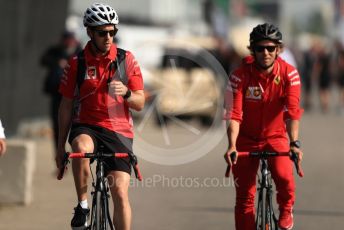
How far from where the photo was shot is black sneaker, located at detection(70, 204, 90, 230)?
27.9 feet

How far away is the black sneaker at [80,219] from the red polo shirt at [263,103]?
135 cm

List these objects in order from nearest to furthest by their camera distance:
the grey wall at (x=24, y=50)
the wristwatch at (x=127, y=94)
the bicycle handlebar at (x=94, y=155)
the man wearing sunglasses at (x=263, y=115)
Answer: the bicycle handlebar at (x=94, y=155)
the wristwatch at (x=127, y=94)
the man wearing sunglasses at (x=263, y=115)
the grey wall at (x=24, y=50)

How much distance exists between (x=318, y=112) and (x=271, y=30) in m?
25.4

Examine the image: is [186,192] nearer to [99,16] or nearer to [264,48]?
[264,48]

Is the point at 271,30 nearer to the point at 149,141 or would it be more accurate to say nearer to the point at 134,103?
the point at 134,103

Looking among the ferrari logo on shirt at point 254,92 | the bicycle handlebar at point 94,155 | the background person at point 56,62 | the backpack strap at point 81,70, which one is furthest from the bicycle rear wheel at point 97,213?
the background person at point 56,62

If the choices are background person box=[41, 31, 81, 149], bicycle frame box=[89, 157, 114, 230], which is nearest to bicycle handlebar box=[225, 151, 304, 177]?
bicycle frame box=[89, 157, 114, 230]

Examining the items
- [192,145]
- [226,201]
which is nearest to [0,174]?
[226,201]

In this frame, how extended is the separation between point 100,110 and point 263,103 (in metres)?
1.34

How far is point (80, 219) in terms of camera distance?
8.55 meters

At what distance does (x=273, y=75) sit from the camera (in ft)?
29.3

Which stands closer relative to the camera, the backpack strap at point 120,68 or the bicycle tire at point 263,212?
the backpack strap at point 120,68

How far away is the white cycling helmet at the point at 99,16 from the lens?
27.7ft

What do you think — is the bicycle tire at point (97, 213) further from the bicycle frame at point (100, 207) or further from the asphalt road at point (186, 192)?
the asphalt road at point (186, 192)
